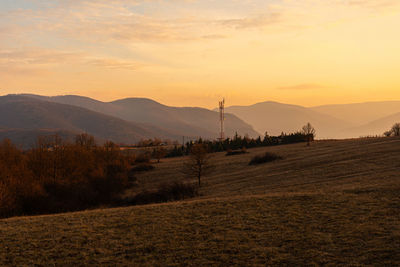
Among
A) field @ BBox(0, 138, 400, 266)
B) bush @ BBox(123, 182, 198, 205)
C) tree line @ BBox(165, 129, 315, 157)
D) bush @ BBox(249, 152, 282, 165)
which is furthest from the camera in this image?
tree line @ BBox(165, 129, 315, 157)

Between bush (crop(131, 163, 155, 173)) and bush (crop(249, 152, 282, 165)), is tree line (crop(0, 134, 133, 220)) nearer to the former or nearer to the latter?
bush (crop(131, 163, 155, 173))

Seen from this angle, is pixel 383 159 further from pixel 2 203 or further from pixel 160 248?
pixel 2 203

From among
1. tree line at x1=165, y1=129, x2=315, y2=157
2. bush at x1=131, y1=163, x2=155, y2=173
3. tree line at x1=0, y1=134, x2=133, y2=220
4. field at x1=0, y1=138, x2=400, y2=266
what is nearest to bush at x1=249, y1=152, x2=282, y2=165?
tree line at x1=0, y1=134, x2=133, y2=220

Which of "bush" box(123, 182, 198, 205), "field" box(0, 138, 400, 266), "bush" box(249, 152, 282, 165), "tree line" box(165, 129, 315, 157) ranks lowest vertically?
"bush" box(123, 182, 198, 205)

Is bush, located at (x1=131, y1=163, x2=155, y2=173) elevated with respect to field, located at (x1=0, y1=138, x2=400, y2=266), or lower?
lower

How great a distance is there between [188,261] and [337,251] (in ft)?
16.8

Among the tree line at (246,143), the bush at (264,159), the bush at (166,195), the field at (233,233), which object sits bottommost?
the bush at (166,195)

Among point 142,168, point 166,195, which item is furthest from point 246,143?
point 166,195

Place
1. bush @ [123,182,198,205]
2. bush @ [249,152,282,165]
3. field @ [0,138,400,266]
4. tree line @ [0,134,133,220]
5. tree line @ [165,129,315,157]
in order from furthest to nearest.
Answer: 1. tree line @ [165,129,315,157]
2. bush @ [249,152,282,165]
3. tree line @ [0,134,133,220]
4. bush @ [123,182,198,205]
5. field @ [0,138,400,266]

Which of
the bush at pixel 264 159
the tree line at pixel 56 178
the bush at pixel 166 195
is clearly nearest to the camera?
the bush at pixel 166 195

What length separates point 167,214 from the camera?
807 inches

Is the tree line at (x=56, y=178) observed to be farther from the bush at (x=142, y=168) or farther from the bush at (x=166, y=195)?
the bush at (x=166, y=195)

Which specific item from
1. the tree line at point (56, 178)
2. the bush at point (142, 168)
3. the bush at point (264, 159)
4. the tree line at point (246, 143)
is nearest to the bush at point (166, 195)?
the tree line at point (56, 178)

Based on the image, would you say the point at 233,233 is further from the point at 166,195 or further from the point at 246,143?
the point at 246,143
